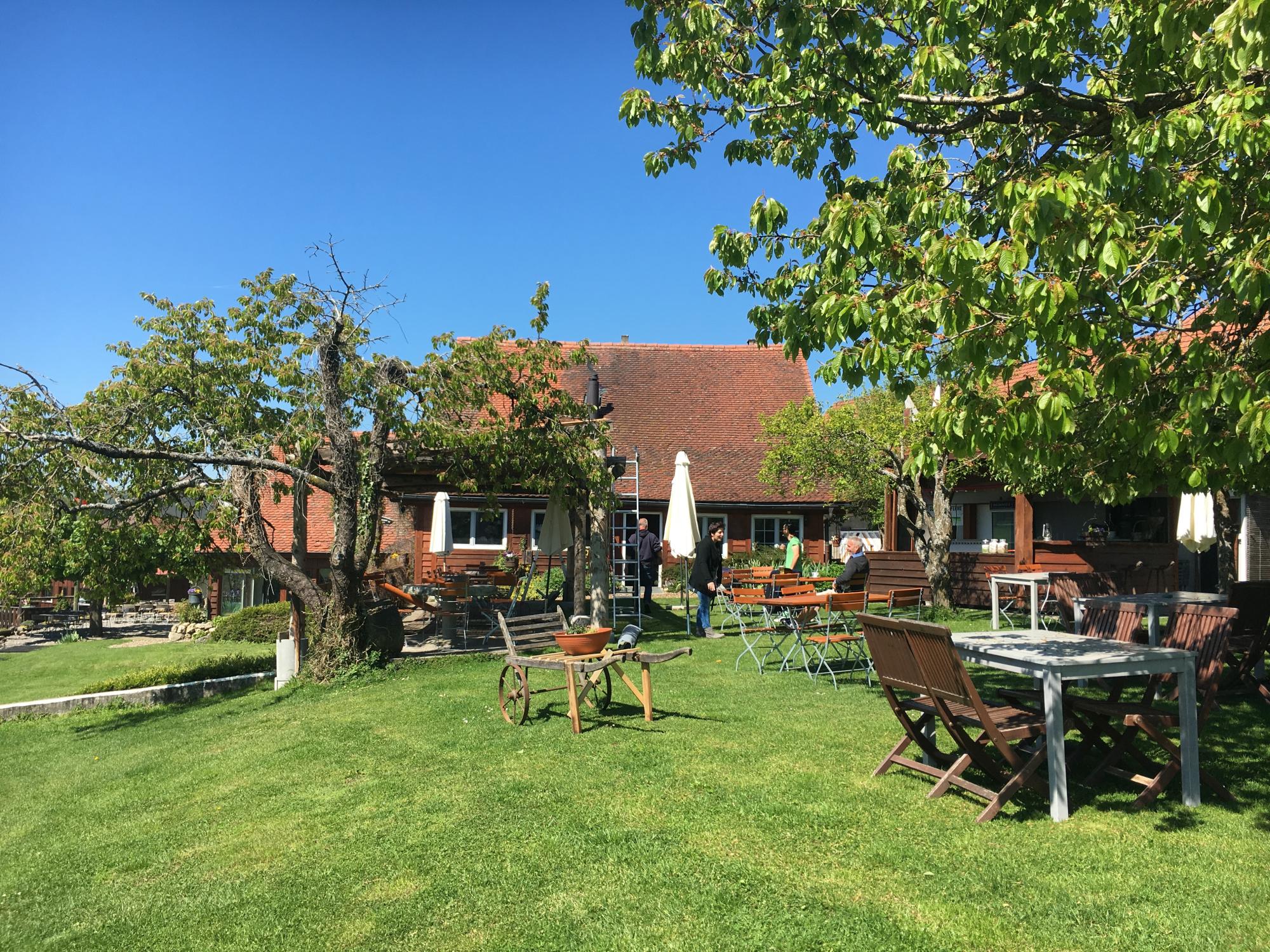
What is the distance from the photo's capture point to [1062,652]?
5176mm

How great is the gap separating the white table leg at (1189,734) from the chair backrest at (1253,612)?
3.33 metres

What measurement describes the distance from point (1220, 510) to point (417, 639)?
1147 cm

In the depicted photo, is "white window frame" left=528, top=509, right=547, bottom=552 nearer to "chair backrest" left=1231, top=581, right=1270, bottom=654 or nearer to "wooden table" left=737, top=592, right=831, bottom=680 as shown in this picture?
"wooden table" left=737, top=592, right=831, bottom=680

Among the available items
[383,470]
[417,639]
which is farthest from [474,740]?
[417,639]

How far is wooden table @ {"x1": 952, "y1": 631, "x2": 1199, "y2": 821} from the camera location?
4777 millimetres

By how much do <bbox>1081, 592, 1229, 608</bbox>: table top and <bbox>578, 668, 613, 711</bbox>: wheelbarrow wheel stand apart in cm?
420

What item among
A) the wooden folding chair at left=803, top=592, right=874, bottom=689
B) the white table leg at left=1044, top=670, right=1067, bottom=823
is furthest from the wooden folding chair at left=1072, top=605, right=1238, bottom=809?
the wooden folding chair at left=803, top=592, right=874, bottom=689

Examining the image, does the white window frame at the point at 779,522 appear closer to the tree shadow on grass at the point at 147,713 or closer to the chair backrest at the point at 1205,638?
the tree shadow on grass at the point at 147,713

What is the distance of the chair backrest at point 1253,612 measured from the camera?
763 cm

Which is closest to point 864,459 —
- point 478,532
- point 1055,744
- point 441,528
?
point 441,528

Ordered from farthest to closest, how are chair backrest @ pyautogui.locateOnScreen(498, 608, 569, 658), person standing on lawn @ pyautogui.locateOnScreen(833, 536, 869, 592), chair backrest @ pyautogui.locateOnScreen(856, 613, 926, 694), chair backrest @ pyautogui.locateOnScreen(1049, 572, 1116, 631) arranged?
person standing on lawn @ pyautogui.locateOnScreen(833, 536, 869, 592) → chair backrest @ pyautogui.locateOnScreen(1049, 572, 1116, 631) → chair backrest @ pyautogui.locateOnScreen(498, 608, 569, 658) → chair backrest @ pyautogui.locateOnScreen(856, 613, 926, 694)

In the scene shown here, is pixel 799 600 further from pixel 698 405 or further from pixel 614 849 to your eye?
pixel 698 405

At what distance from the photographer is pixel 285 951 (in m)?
3.78

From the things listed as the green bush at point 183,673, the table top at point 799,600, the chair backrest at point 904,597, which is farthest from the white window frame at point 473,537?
the table top at point 799,600
